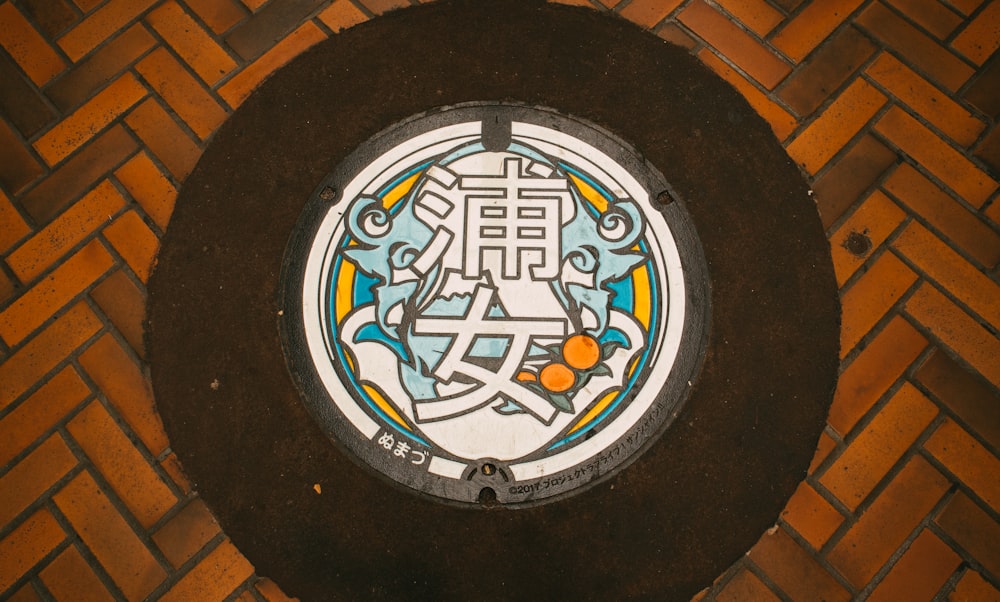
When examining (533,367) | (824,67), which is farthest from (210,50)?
(824,67)

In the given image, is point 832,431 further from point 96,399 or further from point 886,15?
point 96,399

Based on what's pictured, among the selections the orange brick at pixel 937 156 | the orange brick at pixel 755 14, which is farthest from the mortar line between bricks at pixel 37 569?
the orange brick at pixel 937 156

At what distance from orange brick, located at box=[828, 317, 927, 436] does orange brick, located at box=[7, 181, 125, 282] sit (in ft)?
8.00

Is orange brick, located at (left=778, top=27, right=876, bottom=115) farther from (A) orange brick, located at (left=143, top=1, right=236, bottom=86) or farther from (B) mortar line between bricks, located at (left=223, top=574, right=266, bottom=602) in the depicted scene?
(B) mortar line between bricks, located at (left=223, top=574, right=266, bottom=602)

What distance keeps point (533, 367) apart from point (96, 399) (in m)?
1.39

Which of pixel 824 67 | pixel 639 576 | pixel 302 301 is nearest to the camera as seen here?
pixel 639 576

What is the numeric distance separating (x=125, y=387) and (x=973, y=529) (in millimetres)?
2651

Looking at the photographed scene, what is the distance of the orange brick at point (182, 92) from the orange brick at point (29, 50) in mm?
318

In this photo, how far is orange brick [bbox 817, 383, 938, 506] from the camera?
192 centimetres

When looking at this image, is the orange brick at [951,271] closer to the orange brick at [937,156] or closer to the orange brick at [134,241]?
the orange brick at [937,156]

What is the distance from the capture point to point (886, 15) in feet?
7.36

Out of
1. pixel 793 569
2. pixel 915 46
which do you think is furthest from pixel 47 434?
pixel 915 46

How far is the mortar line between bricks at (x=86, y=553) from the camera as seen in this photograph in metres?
1.90

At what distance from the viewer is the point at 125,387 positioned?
6.57 feet
